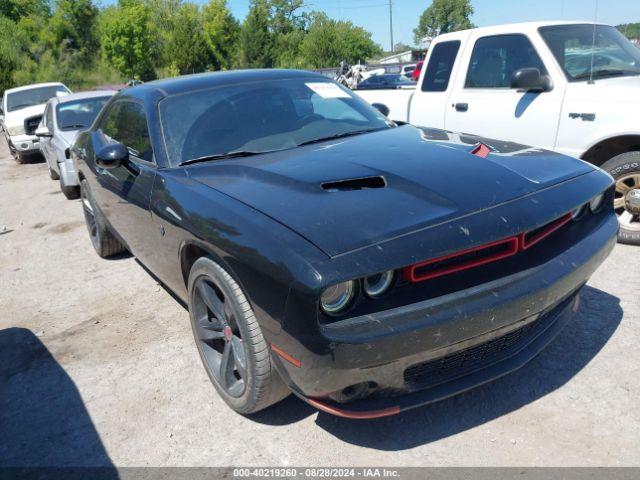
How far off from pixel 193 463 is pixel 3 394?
57.1 inches

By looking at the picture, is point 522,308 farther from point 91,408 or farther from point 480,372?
point 91,408

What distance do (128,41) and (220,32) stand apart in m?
15.0

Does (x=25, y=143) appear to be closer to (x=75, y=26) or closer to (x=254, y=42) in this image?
(x=75, y=26)

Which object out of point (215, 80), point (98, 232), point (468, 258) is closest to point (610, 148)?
point (468, 258)

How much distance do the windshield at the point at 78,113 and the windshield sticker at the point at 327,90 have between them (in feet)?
19.4

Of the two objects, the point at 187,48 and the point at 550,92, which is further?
the point at 187,48

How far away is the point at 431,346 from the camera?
6.66 ft

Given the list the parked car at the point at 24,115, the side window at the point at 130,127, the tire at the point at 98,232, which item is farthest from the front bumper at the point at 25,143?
the side window at the point at 130,127

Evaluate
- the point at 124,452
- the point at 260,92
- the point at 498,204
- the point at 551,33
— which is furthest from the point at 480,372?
the point at 551,33

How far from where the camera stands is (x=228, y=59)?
60156 mm

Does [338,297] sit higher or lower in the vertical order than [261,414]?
higher

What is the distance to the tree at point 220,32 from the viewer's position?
59.0 m

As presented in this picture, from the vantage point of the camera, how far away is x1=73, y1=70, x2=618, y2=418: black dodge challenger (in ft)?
6.51

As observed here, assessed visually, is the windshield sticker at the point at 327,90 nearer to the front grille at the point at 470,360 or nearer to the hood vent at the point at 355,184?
the hood vent at the point at 355,184
